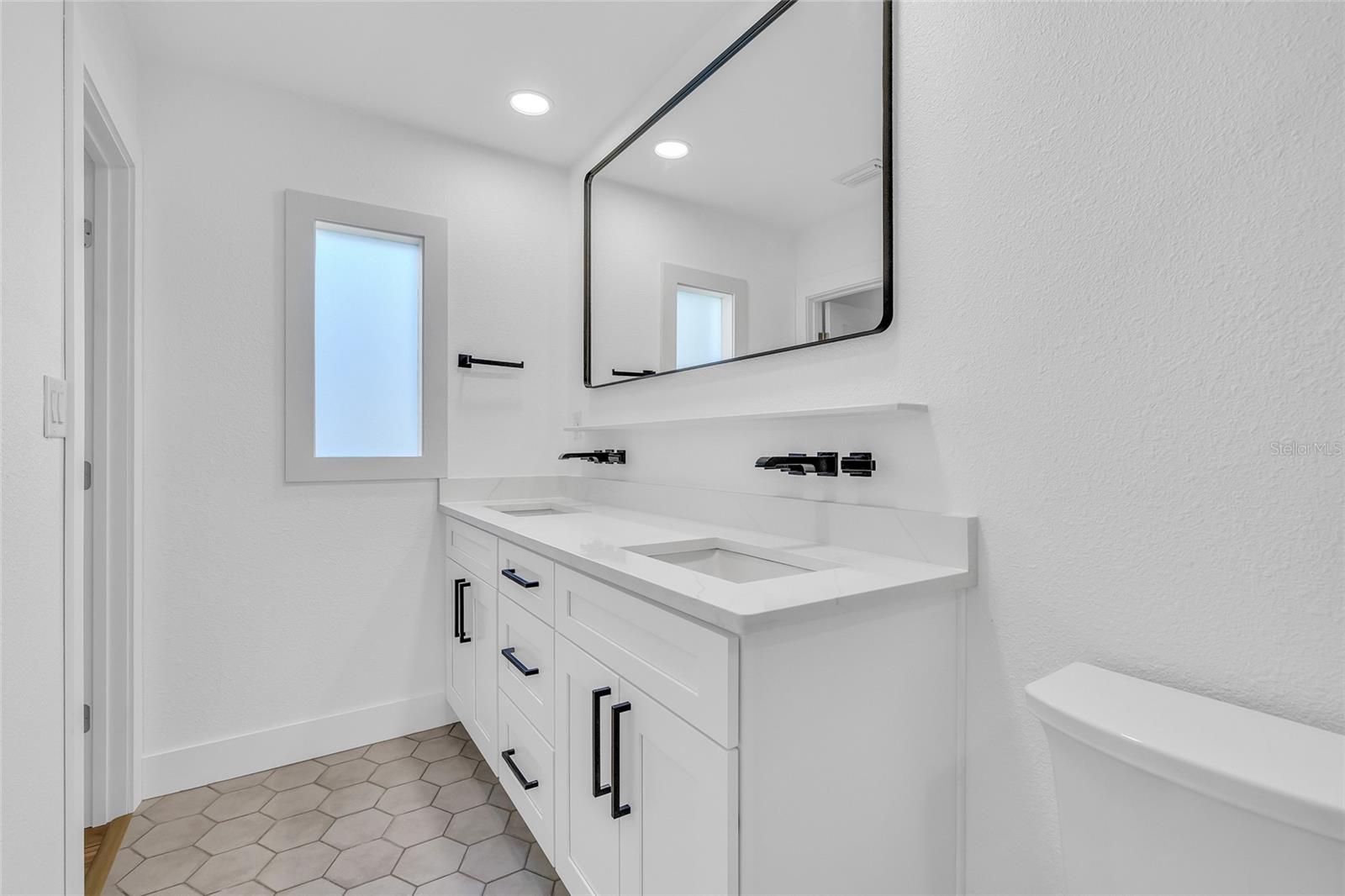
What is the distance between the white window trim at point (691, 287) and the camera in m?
1.73

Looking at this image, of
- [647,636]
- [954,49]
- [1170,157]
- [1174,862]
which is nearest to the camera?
[1174,862]

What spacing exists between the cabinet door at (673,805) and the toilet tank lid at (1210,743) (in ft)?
1.51

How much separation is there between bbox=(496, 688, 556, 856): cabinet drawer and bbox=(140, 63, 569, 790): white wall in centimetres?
85

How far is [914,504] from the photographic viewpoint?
127 centimetres

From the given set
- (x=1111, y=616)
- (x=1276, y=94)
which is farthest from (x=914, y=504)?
(x=1276, y=94)

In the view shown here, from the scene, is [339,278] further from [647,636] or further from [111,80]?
[647,636]

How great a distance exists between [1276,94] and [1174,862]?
0.96 metres

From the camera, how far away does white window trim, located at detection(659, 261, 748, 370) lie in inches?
68.0

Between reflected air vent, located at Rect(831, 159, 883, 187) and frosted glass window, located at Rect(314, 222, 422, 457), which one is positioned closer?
reflected air vent, located at Rect(831, 159, 883, 187)

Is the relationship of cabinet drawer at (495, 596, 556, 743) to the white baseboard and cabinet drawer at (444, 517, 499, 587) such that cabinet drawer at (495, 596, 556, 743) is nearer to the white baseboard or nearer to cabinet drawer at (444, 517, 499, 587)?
cabinet drawer at (444, 517, 499, 587)

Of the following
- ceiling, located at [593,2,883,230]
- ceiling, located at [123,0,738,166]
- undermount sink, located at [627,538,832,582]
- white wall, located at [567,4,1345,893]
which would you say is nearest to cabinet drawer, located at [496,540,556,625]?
undermount sink, located at [627,538,832,582]

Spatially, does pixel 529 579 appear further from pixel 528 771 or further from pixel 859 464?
pixel 859 464

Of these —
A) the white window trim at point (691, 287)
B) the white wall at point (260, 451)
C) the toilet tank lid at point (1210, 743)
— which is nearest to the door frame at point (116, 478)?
the white wall at point (260, 451)

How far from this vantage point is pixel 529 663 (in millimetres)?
1532
